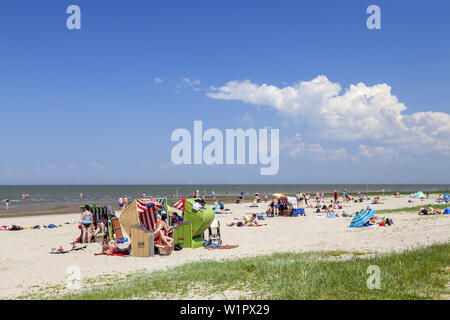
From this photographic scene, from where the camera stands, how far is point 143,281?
293 inches

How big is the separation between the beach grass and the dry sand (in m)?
2.37

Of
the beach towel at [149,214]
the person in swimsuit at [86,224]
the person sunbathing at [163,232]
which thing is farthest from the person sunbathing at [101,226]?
the person sunbathing at [163,232]

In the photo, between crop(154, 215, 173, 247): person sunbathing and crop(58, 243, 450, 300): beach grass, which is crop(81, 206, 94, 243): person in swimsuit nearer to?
crop(154, 215, 173, 247): person sunbathing

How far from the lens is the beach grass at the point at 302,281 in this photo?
5688 mm

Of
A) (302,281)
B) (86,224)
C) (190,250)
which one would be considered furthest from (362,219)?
(86,224)

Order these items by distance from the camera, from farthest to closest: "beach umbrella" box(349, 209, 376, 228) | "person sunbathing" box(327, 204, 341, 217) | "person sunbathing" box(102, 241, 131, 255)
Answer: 1. "person sunbathing" box(327, 204, 341, 217)
2. "beach umbrella" box(349, 209, 376, 228)
3. "person sunbathing" box(102, 241, 131, 255)

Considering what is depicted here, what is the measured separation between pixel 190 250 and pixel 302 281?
7403 mm

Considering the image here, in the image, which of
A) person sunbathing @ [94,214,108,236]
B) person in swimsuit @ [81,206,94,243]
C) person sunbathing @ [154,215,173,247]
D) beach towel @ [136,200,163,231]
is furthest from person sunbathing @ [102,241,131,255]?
person sunbathing @ [94,214,108,236]

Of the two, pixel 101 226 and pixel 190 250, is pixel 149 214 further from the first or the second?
pixel 101 226

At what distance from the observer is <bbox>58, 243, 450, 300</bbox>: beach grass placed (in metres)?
5.69

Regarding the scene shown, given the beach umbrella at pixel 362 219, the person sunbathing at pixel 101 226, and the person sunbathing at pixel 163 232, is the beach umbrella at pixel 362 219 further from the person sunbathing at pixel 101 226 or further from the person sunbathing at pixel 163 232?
the person sunbathing at pixel 101 226

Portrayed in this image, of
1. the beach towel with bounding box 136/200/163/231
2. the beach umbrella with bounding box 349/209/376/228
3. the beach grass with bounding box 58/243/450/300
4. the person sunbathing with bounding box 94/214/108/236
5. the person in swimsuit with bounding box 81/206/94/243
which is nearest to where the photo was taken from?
the beach grass with bounding box 58/243/450/300

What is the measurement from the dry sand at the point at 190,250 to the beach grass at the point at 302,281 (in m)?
2.37
